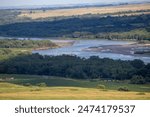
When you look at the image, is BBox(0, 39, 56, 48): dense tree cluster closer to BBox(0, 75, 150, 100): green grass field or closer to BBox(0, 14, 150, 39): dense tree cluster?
BBox(0, 14, 150, 39): dense tree cluster

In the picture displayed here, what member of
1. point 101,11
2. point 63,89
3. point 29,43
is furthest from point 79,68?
point 101,11

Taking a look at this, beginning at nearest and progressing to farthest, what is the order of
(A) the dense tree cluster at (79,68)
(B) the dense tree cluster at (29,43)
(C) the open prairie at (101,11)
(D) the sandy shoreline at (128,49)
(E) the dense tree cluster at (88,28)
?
1. (A) the dense tree cluster at (79,68)
2. (D) the sandy shoreline at (128,49)
3. (B) the dense tree cluster at (29,43)
4. (E) the dense tree cluster at (88,28)
5. (C) the open prairie at (101,11)

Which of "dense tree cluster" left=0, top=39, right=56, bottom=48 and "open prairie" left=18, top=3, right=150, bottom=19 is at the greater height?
"open prairie" left=18, top=3, right=150, bottom=19

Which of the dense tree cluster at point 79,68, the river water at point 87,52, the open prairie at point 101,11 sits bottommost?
the river water at point 87,52

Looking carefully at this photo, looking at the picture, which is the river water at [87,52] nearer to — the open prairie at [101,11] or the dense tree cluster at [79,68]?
the dense tree cluster at [79,68]

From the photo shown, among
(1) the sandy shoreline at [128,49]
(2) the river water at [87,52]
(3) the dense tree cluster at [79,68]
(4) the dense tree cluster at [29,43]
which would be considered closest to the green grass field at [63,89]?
(3) the dense tree cluster at [79,68]

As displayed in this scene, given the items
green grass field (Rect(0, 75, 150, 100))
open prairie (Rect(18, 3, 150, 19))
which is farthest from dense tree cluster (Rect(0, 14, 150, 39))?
green grass field (Rect(0, 75, 150, 100))

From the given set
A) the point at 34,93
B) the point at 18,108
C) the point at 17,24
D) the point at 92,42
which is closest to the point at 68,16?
the point at 17,24
